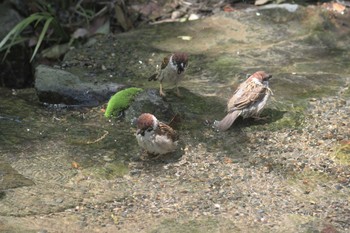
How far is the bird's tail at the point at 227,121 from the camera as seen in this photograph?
4.96 m

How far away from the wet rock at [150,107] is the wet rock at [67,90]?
1.83 ft

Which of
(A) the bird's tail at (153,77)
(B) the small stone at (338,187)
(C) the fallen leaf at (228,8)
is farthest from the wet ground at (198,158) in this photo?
(C) the fallen leaf at (228,8)

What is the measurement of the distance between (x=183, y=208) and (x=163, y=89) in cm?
218

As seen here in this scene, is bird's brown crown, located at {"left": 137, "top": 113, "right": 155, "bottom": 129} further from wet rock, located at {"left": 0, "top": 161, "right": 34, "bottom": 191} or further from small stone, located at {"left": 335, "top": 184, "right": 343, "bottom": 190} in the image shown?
small stone, located at {"left": 335, "top": 184, "right": 343, "bottom": 190}

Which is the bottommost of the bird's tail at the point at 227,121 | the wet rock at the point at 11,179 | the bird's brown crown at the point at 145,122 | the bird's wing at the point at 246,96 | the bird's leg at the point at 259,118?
the wet rock at the point at 11,179

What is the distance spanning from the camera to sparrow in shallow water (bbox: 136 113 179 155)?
4.38m

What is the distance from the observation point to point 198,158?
4.58 m

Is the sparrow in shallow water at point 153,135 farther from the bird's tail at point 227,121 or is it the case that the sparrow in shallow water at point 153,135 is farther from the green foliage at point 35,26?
the green foliage at point 35,26

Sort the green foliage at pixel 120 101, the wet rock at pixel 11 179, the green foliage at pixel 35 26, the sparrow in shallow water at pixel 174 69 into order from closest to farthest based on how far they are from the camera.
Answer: the wet rock at pixel 11 179 < the green foliage at pixel 120 101 < the sparrow in shallow water at pixel 174 69 < the green foliage at pixel 35 26

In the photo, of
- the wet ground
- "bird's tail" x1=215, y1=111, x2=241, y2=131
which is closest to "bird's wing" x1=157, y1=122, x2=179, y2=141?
the wet ground

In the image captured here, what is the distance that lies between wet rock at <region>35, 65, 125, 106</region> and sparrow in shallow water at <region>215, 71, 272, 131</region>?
4.00 feet

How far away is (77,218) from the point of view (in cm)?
377

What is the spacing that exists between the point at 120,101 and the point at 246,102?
110 centimetres

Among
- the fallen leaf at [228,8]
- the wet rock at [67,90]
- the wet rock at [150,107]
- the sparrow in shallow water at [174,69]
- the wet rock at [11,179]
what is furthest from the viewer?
the fallen leaf at [228,8]
